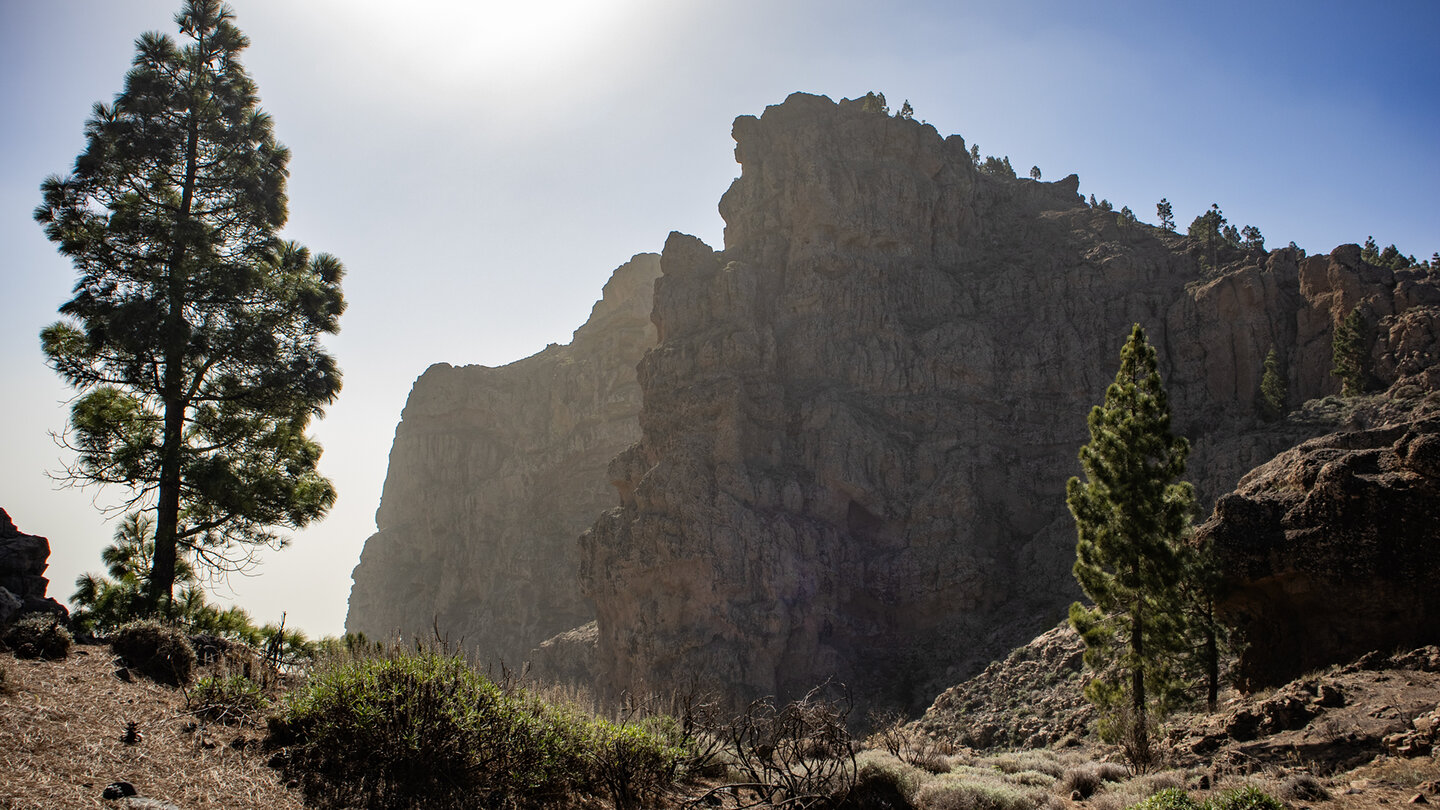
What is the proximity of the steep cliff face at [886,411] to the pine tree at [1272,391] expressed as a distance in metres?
1.33

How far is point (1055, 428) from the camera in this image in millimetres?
57062

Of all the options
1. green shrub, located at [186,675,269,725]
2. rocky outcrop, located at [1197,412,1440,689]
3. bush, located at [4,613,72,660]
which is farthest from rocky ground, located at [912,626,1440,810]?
bush, located at [4,613,72,660]

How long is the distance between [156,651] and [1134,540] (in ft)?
73.1

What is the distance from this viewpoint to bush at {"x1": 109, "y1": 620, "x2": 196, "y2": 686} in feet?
38.5

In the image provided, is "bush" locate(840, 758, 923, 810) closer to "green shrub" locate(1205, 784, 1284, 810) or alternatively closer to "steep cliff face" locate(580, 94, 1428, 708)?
"green shrub" locate(1205, 784, 1284, 810)

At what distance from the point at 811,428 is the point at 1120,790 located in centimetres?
4452

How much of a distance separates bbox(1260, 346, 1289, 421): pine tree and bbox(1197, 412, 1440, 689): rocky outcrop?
2816 cm

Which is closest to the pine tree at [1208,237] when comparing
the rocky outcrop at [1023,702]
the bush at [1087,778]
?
the rocky outcrop at [1023,702]

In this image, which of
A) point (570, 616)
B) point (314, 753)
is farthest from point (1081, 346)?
point (314, 753)

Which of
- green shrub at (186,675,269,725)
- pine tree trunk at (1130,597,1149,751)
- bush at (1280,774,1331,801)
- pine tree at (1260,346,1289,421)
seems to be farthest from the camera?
pine tree at (1260,346,1289,421)

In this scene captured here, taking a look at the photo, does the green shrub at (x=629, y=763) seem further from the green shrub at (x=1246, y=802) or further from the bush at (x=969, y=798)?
the green shrub at (x=1246, y=802)

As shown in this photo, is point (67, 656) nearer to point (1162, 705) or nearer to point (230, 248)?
point (230, 248)

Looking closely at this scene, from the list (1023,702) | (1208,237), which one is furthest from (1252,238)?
(1023,702)

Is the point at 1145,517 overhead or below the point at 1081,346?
below
